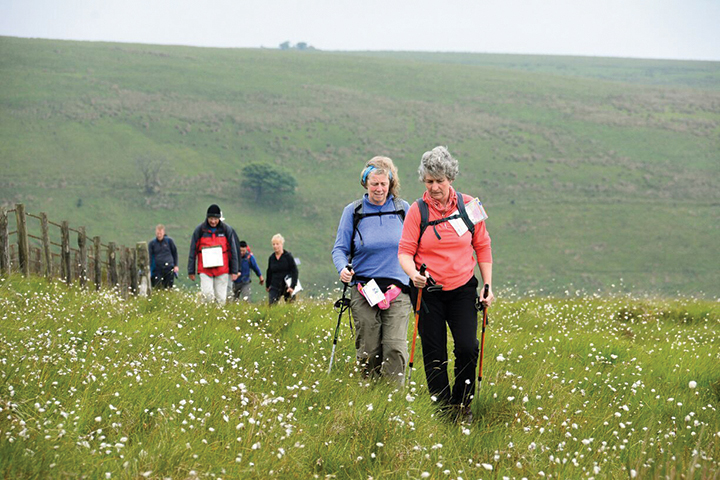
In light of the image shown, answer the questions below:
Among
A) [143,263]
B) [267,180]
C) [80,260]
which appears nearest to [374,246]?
[80,260]

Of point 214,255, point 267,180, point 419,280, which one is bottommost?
point 267,180

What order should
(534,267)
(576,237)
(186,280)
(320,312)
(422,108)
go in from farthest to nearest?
(422,108) → (576,237) → (534,267) → (186,280) → (320,312)

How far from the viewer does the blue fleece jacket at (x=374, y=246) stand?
645 cm

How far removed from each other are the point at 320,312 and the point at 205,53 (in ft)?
364

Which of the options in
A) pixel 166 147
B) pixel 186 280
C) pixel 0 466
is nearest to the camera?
pixel 0 466

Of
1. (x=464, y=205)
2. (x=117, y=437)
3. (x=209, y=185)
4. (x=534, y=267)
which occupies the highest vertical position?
(x=464, y=205)

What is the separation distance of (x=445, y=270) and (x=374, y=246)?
3.01ft

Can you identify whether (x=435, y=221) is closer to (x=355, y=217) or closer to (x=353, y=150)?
(x=355, y=217)

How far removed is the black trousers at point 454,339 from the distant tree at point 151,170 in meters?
60.3

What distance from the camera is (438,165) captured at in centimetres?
560

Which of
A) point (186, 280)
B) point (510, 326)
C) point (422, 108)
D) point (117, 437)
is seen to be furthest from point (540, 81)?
point (117, 437)

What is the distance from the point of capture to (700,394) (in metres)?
6.86

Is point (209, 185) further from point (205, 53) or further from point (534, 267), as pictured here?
point (205, 53)

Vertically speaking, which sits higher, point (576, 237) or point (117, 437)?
point (117, 437)
